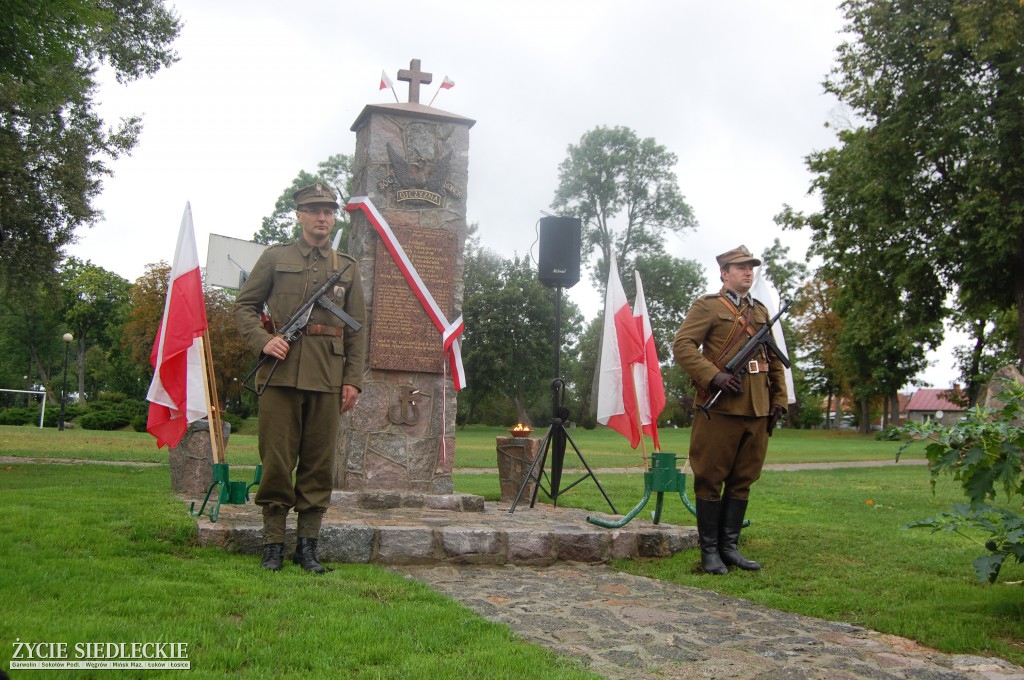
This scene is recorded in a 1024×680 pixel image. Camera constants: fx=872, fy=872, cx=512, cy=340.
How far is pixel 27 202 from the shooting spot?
1600 cm

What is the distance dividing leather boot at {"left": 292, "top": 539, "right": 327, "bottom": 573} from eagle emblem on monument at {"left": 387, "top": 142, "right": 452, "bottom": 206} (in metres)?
4.10

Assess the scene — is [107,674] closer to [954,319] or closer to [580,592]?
[580,592]

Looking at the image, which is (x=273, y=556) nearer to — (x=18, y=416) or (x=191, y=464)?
(x=191, y=464)

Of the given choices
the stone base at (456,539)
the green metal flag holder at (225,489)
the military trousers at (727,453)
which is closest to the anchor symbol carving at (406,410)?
the stone base at (456,539)

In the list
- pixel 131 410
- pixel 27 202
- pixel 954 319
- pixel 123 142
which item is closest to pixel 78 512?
pixel 27 202

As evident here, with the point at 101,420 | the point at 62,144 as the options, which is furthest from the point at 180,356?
the point at 101,420

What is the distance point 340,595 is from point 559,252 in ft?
16.9

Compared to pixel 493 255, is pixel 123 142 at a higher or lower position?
lower

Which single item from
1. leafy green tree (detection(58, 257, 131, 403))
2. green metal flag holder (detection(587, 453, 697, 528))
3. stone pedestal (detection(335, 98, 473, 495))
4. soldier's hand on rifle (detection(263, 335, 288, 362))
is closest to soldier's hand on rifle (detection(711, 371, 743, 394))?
green metal flag holder (detection(587, 453, 697, 528))

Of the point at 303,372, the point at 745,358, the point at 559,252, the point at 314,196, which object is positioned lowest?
the point at 303,372

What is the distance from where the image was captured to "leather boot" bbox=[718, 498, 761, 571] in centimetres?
591

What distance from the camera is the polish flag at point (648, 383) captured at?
7.98 m

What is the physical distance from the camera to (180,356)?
264 inches

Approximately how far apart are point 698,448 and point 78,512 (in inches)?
173
